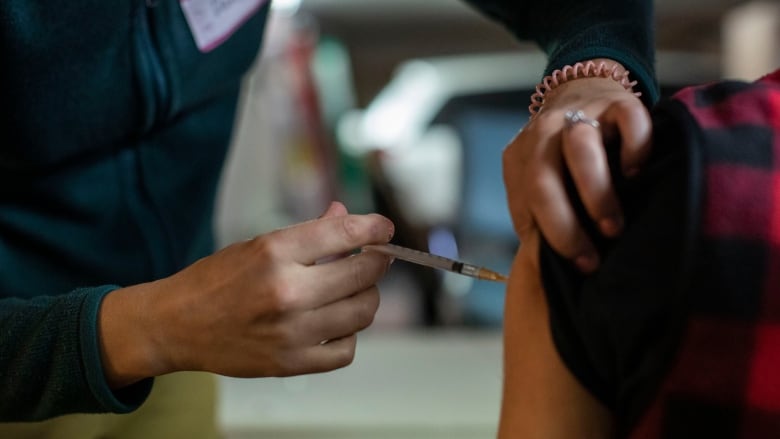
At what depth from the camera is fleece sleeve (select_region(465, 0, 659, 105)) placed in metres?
0.66

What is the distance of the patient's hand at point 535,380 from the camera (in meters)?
0.54

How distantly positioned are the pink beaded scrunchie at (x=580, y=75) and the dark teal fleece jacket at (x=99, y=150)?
2cm

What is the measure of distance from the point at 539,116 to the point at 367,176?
5.76ft

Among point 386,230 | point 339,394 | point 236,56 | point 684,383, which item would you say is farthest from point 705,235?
point 339,394

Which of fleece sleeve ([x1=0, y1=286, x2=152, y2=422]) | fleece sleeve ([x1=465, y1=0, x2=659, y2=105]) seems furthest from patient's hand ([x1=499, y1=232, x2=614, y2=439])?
fleece sleeve ([x1=0, y1=286, x2=152, y2=422])

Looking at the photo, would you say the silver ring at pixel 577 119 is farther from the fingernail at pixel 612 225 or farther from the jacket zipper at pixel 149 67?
the jacket zipper at pixel 149 67

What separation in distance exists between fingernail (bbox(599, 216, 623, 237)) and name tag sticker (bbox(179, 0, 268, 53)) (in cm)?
50

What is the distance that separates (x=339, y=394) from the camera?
1.39m

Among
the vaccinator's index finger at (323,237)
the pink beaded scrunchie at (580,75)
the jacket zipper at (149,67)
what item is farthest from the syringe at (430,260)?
the jacket zipper at (149,67)

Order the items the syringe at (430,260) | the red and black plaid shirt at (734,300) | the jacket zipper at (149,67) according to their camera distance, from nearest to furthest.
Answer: the red and black plaid shirt at (734,300), the syringe at (430,260), the jacket zipper at (149,67)

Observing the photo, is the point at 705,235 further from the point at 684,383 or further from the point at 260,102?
the point at 260,102

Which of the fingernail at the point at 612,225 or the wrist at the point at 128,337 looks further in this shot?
the wrist at the point at 128,337

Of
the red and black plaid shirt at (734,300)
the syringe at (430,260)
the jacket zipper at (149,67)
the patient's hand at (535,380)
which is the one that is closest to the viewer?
the red and black plaid shirt at (734,300)

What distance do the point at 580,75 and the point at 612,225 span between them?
7.2 inches
